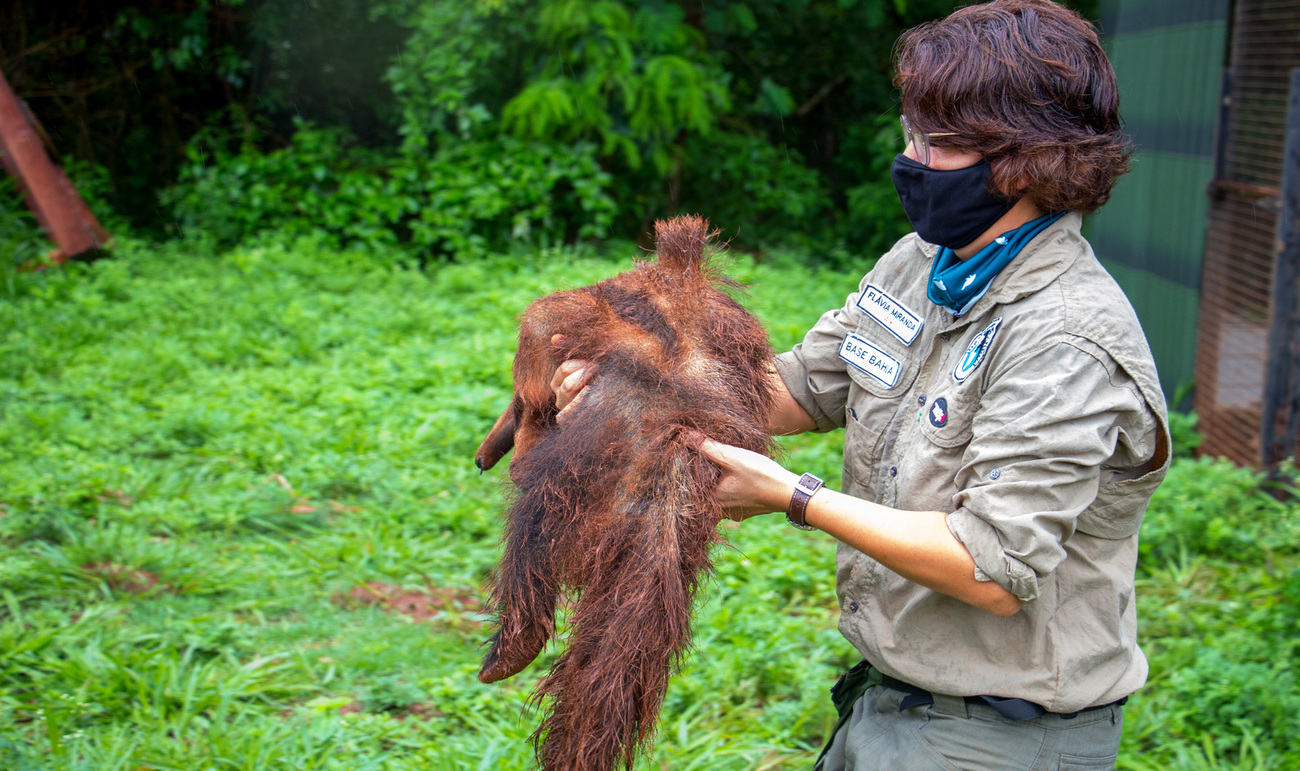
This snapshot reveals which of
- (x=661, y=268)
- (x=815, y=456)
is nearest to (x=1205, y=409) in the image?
(x=815, y=456)

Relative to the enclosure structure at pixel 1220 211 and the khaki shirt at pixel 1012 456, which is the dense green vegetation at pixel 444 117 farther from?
the khaki shirt at pixel 1012 456

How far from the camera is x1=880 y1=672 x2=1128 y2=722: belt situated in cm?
162

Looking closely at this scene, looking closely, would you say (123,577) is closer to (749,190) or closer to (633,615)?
(633,615)

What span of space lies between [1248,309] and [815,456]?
2.18 meters

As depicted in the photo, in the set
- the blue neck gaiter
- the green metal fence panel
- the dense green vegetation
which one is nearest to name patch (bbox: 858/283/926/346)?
the blue neck gaiter

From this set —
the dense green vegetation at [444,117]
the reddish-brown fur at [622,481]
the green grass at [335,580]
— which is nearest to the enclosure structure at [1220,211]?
the green grass at [335,580]

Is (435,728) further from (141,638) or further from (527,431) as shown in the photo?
(527,431)

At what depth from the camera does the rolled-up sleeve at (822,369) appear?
6.40 feet

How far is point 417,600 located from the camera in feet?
11.8

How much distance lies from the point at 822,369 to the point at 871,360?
0.15 meters

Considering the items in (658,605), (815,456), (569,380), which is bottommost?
(815,456)

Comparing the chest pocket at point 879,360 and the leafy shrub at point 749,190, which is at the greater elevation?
the chest pocket at point 879,360

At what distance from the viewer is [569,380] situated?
5.60 feet

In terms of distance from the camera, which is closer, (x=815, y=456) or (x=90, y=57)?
(x=815, y=456)
